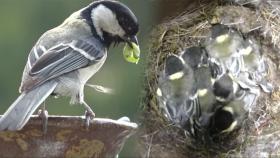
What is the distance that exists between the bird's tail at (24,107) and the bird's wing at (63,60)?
19 mm

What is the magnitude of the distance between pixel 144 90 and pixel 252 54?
367 millimetres

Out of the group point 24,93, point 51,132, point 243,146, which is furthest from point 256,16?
point 51,132

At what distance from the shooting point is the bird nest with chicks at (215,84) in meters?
1.93

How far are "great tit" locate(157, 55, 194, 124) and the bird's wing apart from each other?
0.22 meters

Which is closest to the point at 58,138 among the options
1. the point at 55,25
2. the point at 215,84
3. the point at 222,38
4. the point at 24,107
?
the point at 24,107

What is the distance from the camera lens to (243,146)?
1927 mm

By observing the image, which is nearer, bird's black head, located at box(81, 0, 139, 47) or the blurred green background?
bird's black head, located at box(81, 0, 139, 47)

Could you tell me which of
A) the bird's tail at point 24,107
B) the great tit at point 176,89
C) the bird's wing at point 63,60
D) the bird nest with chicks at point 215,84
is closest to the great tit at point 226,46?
the bird nest with chicks at point 215,84

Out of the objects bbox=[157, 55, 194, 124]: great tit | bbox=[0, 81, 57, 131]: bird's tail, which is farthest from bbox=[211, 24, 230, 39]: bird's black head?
bbox=[0, 81, 57, 131]: bird's tail

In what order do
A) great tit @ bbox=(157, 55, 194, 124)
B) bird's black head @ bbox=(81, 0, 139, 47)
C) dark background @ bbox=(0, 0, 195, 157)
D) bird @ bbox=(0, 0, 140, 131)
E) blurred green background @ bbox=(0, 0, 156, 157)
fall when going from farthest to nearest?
blurred green background @ bbox=(0, 0, 156, 157) < dark background @ bbox=(0, 0, 195, 157) < great tit @ bbox=(157, 55, 194, 124) < bird's black head @ bbox=(81, 0, 139, 47) < bird @ bbox=(0, 0, 140, 131)

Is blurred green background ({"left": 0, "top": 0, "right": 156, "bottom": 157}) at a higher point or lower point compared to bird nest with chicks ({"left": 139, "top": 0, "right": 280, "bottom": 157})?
lower

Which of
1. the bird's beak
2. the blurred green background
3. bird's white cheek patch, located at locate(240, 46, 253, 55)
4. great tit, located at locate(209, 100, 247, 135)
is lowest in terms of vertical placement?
the blurred green background

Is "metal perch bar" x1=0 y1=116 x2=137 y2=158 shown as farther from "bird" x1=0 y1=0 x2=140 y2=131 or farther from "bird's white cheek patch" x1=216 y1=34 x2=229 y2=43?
"bird's white cheek patch" x1=216 y1=34 x2=229 y2=43

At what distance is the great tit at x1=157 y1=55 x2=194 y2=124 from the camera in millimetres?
1948
